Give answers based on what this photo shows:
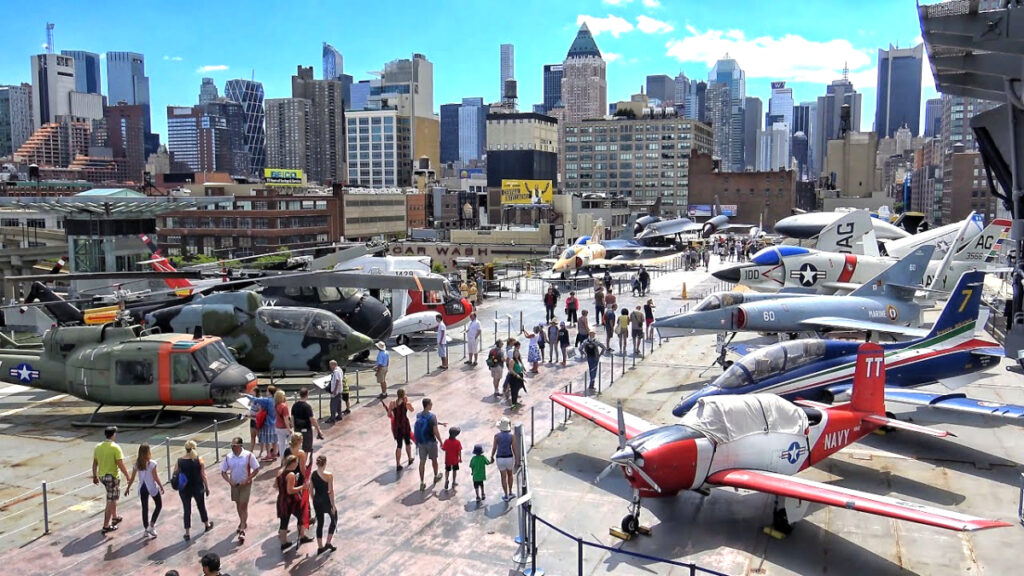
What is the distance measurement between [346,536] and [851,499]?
720 centimetres

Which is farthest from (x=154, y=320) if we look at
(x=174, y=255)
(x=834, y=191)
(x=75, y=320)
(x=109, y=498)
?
(x=834, y=191)

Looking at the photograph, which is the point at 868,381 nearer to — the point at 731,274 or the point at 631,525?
the point at 631,525

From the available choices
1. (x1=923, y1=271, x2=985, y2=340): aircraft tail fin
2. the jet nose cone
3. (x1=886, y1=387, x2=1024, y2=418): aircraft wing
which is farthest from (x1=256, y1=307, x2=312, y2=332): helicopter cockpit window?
the jet nose cone

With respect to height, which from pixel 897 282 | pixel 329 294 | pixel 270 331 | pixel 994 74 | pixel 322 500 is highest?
pixel 994 74

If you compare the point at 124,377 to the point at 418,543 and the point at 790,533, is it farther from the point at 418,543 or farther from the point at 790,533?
the point at 790,533

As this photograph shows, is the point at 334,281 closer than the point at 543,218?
Yes

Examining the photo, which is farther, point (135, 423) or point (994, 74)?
point (135, 423)

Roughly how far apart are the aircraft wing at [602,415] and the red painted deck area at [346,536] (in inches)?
76.3

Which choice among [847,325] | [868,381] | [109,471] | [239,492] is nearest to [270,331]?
[109,471]

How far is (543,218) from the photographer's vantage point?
12238 centimetres

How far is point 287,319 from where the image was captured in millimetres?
21203

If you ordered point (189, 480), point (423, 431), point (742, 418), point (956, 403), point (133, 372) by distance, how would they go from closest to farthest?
point (189, 480)
point (742, 418)
point (423, 431)
point (956, 403)
point (133, 372)

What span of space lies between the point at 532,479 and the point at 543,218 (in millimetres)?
108960

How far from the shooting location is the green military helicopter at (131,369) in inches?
696
